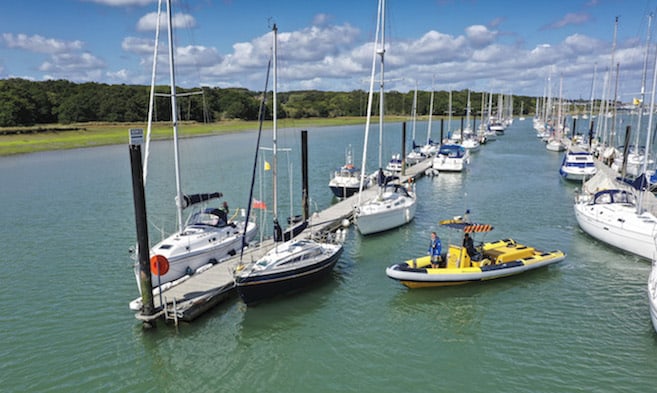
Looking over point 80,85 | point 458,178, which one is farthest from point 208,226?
point 80,85

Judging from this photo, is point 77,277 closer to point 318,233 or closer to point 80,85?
point 318,233

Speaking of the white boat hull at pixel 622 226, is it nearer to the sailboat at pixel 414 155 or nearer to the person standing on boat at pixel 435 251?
the person standing on boat at pixel 435 251

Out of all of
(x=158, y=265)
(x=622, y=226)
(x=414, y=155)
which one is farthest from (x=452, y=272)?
(x=414, y=155)

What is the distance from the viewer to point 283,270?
1892 centimetres

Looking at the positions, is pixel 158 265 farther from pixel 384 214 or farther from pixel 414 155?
pixel 414 155

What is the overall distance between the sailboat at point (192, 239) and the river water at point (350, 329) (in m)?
2.35

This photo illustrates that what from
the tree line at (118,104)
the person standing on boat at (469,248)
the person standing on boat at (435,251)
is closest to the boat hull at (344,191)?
the person standing on boat at (469,248)

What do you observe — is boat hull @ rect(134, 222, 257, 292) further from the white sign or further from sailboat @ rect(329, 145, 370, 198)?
sailboat @ rect(329, 145, 370, 198)

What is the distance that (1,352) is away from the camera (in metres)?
15.8

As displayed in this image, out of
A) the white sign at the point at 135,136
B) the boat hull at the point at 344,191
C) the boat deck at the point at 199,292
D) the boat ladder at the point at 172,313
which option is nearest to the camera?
the white sign at the point at 135,136

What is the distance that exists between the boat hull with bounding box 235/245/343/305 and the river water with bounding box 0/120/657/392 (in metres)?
0.48

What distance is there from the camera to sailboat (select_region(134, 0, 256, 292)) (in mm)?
19906

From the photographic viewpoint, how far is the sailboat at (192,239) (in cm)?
1991

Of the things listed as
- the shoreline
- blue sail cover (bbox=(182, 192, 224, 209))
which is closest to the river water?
blue sail cover (bbox=(182, 192, 224, 209))
